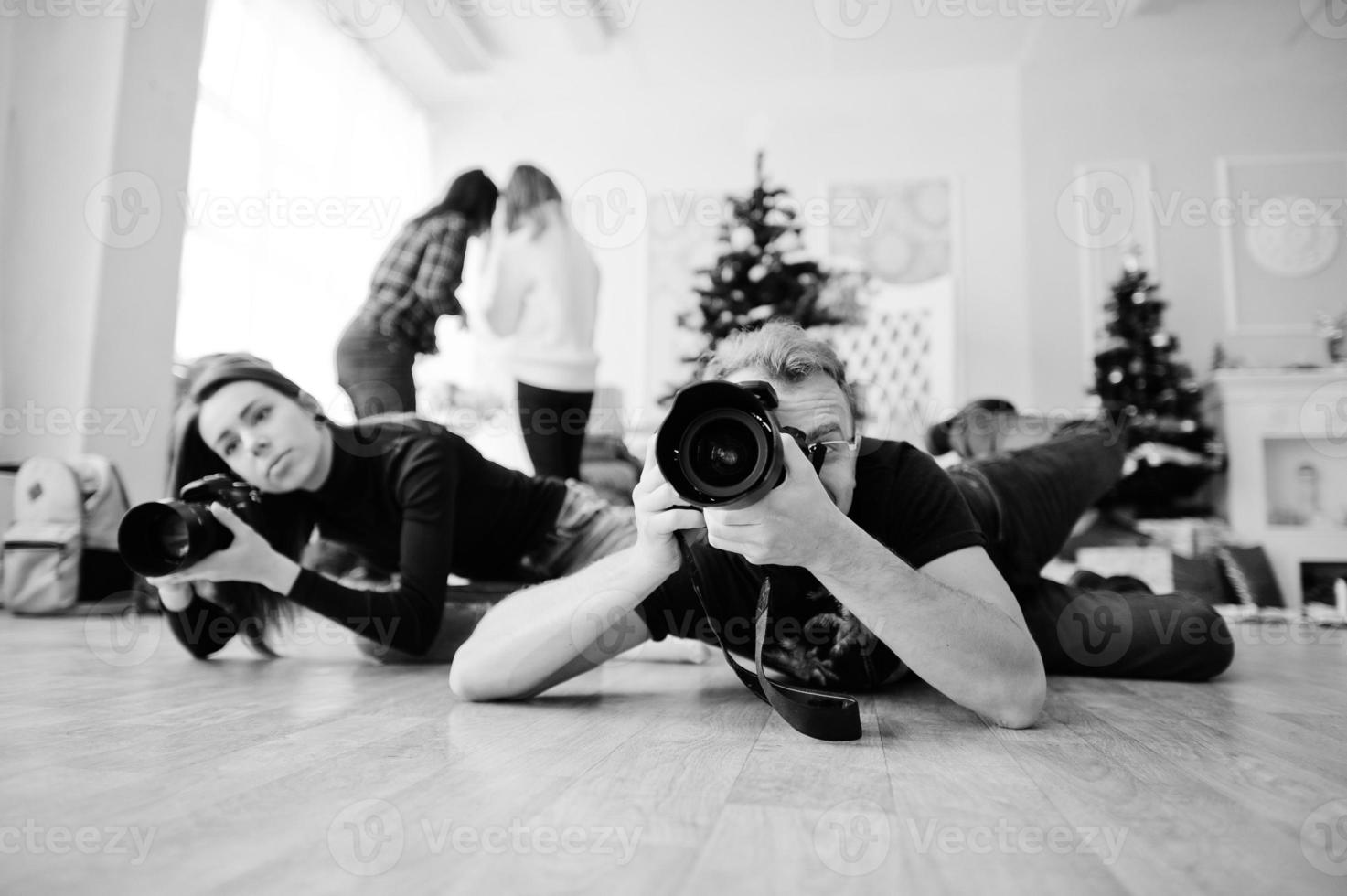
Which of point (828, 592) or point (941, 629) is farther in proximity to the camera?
point (828, 592)

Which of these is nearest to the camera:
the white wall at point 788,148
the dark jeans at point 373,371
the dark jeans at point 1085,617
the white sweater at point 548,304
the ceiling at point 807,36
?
the dark jeans at point 1085,617

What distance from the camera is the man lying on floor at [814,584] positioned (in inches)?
29.2

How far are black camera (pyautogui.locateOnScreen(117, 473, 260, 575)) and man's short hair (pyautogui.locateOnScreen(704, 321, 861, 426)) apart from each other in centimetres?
68

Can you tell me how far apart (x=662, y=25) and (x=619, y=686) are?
3843mm

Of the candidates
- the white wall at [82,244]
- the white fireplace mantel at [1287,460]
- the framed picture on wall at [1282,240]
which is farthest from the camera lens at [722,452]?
the framed picture on wall at [1282,240]

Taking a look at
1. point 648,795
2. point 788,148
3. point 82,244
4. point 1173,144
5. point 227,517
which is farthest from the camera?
point 788,148

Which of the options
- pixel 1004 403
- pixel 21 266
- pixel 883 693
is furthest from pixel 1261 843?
pixel 21 266

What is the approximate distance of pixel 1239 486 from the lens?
3.78m

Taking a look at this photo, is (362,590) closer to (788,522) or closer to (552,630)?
(552,630)

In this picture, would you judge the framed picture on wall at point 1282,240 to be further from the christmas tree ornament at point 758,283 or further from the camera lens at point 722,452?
the camera lens at point 722,452

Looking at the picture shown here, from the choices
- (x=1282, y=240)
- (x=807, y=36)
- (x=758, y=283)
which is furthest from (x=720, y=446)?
(x=1282, y=240)

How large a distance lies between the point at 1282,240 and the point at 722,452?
473cm

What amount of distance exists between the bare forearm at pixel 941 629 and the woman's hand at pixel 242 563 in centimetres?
80

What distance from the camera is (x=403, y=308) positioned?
82.9 inches
